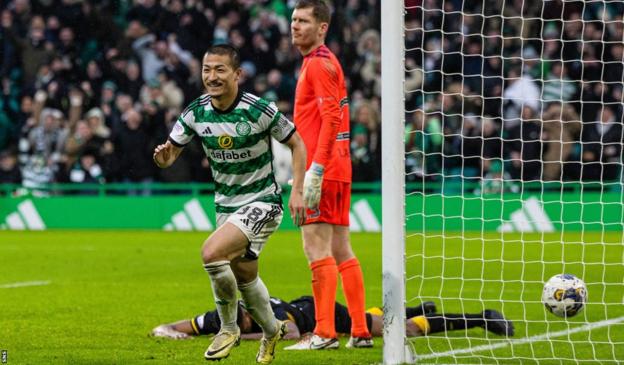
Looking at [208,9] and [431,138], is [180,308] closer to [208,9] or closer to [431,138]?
[431,138]

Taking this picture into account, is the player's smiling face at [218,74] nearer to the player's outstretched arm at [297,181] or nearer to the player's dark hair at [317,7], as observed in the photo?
the player's outstretched arm at [297,181]

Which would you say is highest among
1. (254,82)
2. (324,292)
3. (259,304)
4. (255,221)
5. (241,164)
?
(241,164)

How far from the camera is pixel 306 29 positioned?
22.6ft

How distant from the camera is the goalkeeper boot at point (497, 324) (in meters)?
7.49

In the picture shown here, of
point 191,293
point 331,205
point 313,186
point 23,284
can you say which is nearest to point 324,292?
point 331,205

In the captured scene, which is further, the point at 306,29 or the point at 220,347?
Answer: the point at 306,29

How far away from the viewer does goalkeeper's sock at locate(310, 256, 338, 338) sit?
7.04 m

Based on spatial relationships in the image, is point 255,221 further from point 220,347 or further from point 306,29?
point 306,29

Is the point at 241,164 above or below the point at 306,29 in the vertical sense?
below

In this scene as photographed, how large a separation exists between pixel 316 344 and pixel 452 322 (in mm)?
1137

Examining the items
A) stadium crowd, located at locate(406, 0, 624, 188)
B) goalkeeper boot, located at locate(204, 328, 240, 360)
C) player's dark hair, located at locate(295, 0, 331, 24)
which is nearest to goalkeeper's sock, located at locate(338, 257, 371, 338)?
goalkeeper boot, located at locate(204, 328, 240, 360)

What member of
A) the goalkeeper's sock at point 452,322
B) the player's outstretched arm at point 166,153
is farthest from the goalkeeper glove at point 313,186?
the goalkeeper's sock at point 452,322

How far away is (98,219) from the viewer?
754 inches

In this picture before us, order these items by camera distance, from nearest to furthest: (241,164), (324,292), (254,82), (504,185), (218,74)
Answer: (218,74) → (241,164) → (324,292) → (504,185) → (254,82)
